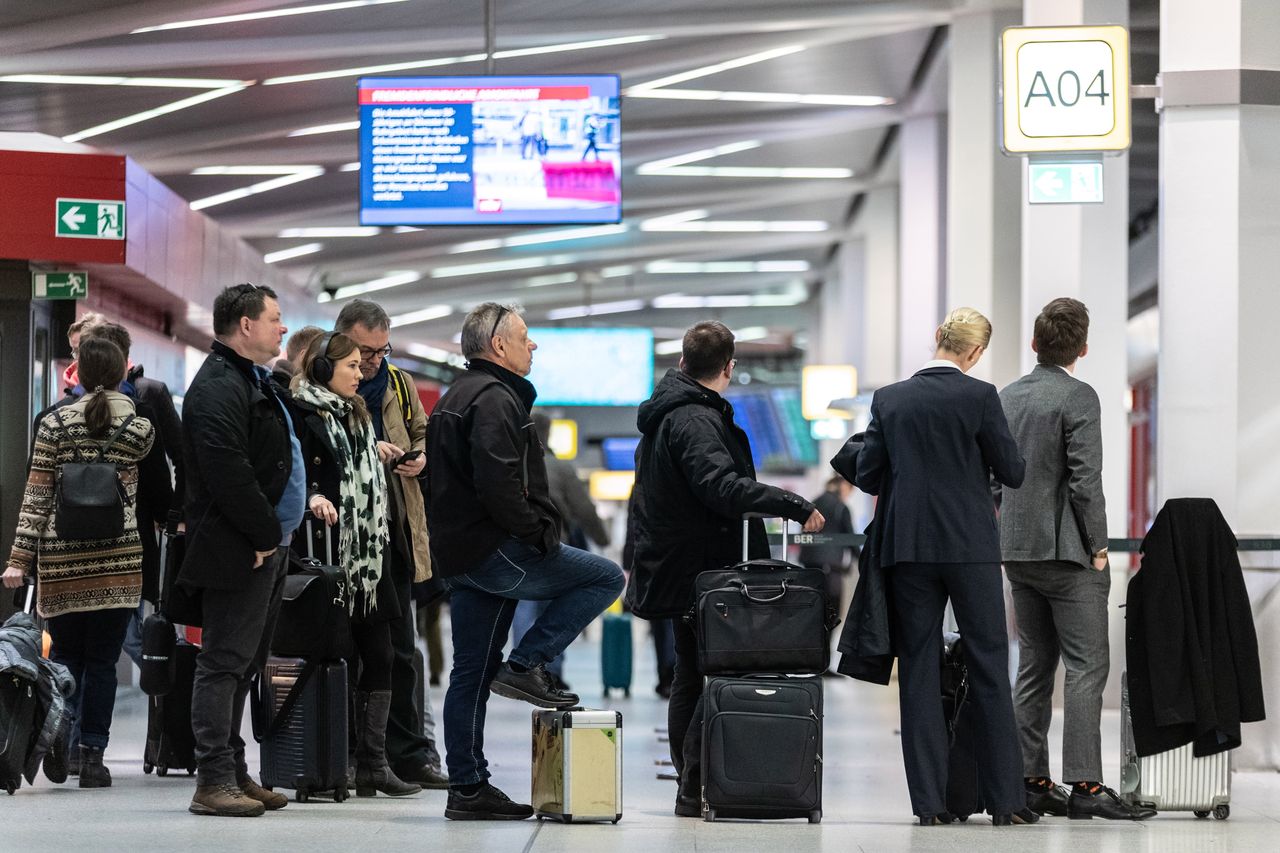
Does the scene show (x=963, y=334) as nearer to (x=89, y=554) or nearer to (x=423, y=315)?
(x=89, y=554)

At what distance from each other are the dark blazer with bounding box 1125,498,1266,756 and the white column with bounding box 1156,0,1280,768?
1.45 meters

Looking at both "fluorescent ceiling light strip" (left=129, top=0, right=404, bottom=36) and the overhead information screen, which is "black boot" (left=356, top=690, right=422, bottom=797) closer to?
the overhead information screen

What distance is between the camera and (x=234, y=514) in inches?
229

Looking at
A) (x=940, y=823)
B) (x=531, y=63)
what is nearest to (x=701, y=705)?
(x=940, y=823)

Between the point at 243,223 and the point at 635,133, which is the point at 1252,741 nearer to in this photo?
the point at 635,133

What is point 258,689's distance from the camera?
6.58 metres

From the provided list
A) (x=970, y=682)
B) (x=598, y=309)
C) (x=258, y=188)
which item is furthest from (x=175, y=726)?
(x=598, y=309)

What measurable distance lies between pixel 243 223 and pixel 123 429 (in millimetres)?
14134

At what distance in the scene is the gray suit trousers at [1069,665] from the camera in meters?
6.45

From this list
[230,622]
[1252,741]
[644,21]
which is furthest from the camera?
[644,21]

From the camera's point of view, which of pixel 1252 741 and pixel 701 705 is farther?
pixel 1252 741

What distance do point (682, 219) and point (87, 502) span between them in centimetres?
1738

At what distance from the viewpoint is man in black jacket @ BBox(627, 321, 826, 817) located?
636 centimetres

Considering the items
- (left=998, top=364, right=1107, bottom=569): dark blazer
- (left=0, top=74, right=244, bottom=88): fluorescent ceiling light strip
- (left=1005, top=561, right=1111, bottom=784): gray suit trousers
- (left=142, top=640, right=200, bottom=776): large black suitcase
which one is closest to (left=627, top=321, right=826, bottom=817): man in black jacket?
(left=998, top=364, right=1107, bottom=569): dark blazer
